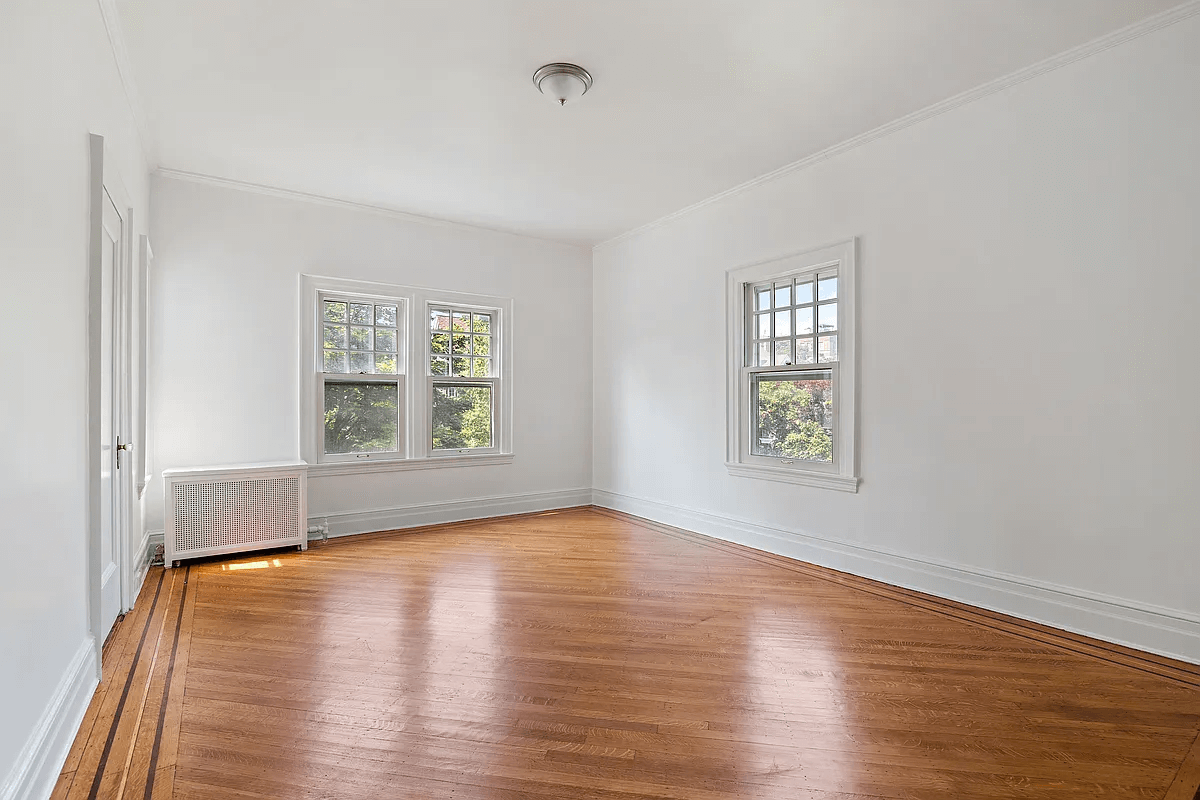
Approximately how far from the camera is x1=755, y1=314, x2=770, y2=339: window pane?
16.6 feet

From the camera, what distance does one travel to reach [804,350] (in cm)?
471

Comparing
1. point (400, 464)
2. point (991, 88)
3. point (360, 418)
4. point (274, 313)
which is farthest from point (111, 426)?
point (991, 88)

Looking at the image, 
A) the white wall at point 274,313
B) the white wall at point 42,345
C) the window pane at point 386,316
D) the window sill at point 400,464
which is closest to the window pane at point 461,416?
the window sill at point 400,464

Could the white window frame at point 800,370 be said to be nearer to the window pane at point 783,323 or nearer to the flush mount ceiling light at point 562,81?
the window pane at point 783,323

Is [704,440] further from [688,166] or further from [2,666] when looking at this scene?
[2,666]

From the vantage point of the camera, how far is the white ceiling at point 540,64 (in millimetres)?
2914

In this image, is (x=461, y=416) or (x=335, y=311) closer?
(x=335, y=311)

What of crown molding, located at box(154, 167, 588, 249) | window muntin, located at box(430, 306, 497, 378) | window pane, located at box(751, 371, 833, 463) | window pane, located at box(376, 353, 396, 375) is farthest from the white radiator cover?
window pane, located at box(751, 371, 833, 463)

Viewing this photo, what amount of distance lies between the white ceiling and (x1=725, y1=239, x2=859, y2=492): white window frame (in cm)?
75

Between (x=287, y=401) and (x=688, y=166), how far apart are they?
3695 mm

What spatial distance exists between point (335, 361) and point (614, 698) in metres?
4.13

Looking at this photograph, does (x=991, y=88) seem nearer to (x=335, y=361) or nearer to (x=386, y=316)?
(x=386, y=316)

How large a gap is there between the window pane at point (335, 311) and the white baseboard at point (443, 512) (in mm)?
1673

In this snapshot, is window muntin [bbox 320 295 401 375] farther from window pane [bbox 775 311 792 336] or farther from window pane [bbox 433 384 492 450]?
window pane [bbox 775 311 792 336]
